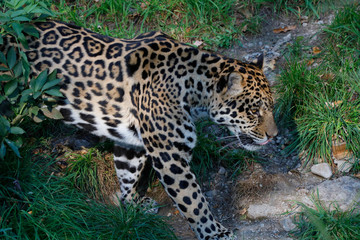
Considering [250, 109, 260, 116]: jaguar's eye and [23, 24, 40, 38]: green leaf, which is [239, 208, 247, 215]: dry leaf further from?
[23, 24, 40, 38]: green leaf

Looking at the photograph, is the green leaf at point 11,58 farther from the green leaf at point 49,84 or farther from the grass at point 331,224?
the grass at point 331,224

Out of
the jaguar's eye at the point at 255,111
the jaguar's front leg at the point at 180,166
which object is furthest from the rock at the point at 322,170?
the jaguar's front leg at the point at 180,166

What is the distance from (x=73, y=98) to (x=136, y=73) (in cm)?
86

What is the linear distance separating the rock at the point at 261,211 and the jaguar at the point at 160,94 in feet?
2.50

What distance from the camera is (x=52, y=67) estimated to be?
5.55 m

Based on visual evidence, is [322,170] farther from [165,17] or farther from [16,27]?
[16,27]

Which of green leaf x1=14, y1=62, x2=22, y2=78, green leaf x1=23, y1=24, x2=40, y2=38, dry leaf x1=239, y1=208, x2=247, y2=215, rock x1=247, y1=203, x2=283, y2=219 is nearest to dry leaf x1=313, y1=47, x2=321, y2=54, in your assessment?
rock x1=247, y1=203, x2=283, y2=219

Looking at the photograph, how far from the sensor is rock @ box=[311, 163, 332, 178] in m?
6.41

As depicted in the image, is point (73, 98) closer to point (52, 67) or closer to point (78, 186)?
point (52, 67)

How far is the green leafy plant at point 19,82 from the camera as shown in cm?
505

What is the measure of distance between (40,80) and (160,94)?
1368 mm

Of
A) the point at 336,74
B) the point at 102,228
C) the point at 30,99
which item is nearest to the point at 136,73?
the point at 30,99

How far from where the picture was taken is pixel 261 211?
619 cm

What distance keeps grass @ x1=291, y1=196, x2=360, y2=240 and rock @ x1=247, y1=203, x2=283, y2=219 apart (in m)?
0.44
